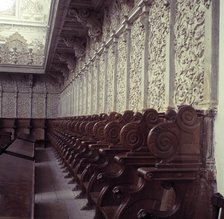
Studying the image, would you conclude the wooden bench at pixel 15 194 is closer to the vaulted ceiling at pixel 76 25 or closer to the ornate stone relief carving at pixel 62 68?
the vaulted ceiling at pixel 76 25

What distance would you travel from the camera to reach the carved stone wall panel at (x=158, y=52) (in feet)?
13.1

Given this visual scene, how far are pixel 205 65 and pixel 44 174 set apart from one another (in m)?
5.32

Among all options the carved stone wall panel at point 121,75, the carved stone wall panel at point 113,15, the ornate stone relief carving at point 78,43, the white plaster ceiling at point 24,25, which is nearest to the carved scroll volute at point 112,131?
the carved stone wall panel at point 121,75

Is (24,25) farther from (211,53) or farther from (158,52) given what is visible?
(211,53)

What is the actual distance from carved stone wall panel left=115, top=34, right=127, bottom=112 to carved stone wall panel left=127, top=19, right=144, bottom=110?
1.45 feet

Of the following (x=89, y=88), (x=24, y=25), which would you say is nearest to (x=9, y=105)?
(x=24, y=25)

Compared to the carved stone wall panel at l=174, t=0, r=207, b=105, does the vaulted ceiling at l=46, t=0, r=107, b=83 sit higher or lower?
higher

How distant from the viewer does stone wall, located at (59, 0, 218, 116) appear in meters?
2.86

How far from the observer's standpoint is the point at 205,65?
→ 2764 mm

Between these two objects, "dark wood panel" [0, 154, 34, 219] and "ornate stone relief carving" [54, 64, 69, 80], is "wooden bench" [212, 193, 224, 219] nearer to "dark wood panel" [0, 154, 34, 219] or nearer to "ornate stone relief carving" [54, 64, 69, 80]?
"dark wood panel" [0, 154, 34, 219]

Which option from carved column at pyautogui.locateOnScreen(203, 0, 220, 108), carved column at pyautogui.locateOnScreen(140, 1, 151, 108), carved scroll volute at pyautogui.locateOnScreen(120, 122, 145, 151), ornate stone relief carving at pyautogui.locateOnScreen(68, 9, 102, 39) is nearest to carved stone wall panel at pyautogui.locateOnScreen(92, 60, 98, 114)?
ornate stone relief carving at pyautogui.locateOnScreen(68, 9, 102, 39)

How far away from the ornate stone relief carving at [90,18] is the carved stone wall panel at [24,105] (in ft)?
33.1

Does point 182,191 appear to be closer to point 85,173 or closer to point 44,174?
point 85,173

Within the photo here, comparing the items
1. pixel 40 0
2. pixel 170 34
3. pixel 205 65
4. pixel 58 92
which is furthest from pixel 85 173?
pixel 40 0
